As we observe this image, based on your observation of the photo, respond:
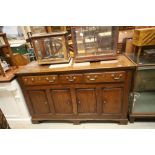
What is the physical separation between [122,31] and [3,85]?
69.8 inches

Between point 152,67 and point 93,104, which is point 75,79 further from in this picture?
point 152,67

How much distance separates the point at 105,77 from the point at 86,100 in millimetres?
429

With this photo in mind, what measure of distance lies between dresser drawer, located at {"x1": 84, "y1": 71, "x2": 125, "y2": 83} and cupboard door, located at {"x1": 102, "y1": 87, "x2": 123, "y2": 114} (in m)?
0.15

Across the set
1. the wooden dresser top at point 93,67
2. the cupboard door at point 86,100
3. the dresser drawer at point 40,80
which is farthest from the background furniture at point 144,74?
the dresser drawer at point 40,80

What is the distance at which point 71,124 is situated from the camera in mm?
2023

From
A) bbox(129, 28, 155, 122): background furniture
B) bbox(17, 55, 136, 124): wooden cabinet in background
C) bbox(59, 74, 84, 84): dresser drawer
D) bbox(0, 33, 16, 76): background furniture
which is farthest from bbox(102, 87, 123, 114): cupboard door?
bbox(0, 33, 16, 76): background furniture

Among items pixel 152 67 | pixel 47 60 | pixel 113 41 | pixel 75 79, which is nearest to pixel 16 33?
pixel 47 60

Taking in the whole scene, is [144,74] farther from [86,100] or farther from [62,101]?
[62,101]

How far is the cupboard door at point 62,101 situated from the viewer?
1800 mm

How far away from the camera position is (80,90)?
1749mm

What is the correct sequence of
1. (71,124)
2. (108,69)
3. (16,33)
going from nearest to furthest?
1. (108,69)
2. (71,124)
3. (16,33)

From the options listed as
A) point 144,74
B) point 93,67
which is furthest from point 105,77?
point 144,74

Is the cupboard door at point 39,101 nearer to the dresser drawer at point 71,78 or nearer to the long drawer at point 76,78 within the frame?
the long drawer at point 76,78

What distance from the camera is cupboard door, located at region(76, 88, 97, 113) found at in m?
1.75
